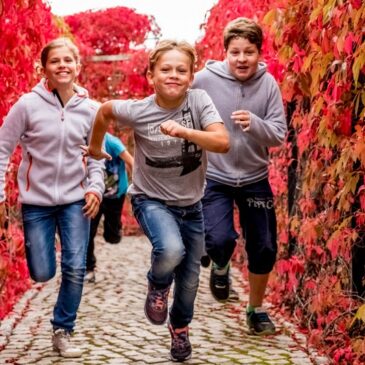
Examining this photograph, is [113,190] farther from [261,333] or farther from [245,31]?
[245,31]

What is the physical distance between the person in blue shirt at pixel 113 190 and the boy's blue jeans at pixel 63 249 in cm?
272

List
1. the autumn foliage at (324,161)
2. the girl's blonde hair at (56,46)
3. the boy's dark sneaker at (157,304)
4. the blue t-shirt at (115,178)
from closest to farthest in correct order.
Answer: the autumn foliage at (324,161) → the boy's dark sneaker at (157,304) → the girl's blonde hair at (56,46) → the blue t-shirt at (115,178)

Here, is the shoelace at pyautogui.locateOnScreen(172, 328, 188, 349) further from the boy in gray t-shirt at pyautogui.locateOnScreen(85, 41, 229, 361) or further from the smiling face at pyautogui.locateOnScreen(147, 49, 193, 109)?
the smiling face at pyautogui.locateOnScreen(147, 49, 193, 109)

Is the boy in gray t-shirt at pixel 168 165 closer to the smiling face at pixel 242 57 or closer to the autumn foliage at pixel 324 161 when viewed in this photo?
the autumn foliage at pixel 324 161

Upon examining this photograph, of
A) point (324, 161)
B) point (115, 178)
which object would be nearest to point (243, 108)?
point (324, 161)

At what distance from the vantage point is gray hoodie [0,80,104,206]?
5652 millimetres

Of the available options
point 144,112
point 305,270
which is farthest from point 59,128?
point 305,270

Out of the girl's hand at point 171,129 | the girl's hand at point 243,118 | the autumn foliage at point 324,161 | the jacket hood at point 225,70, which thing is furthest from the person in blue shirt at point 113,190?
the girl's hand at point 171,129

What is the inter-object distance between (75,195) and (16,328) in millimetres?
1602

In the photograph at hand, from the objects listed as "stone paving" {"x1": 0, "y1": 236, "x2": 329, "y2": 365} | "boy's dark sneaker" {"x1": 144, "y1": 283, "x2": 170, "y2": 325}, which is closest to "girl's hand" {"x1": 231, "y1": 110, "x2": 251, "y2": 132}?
"boy's dark sneaker" {"x1": 144, "y1": 283, "x2": 170, "y2": 325}

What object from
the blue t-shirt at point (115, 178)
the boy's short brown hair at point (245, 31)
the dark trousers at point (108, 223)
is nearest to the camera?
the boy's short brown hair at point (245, 31)

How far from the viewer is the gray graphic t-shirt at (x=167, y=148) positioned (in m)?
5.15

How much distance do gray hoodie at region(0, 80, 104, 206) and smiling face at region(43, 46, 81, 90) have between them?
0.10m

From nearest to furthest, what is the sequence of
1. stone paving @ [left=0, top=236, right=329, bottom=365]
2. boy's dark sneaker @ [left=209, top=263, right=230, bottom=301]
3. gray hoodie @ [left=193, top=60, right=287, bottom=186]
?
stone paving @ [left=0, top=236, right=329, bottom=365] → gray hoodie @ [left=193, top=60, right=287, bottom=186] → boy's dark sneaker @ [left=209, top=263, right=230, bottom=301]
